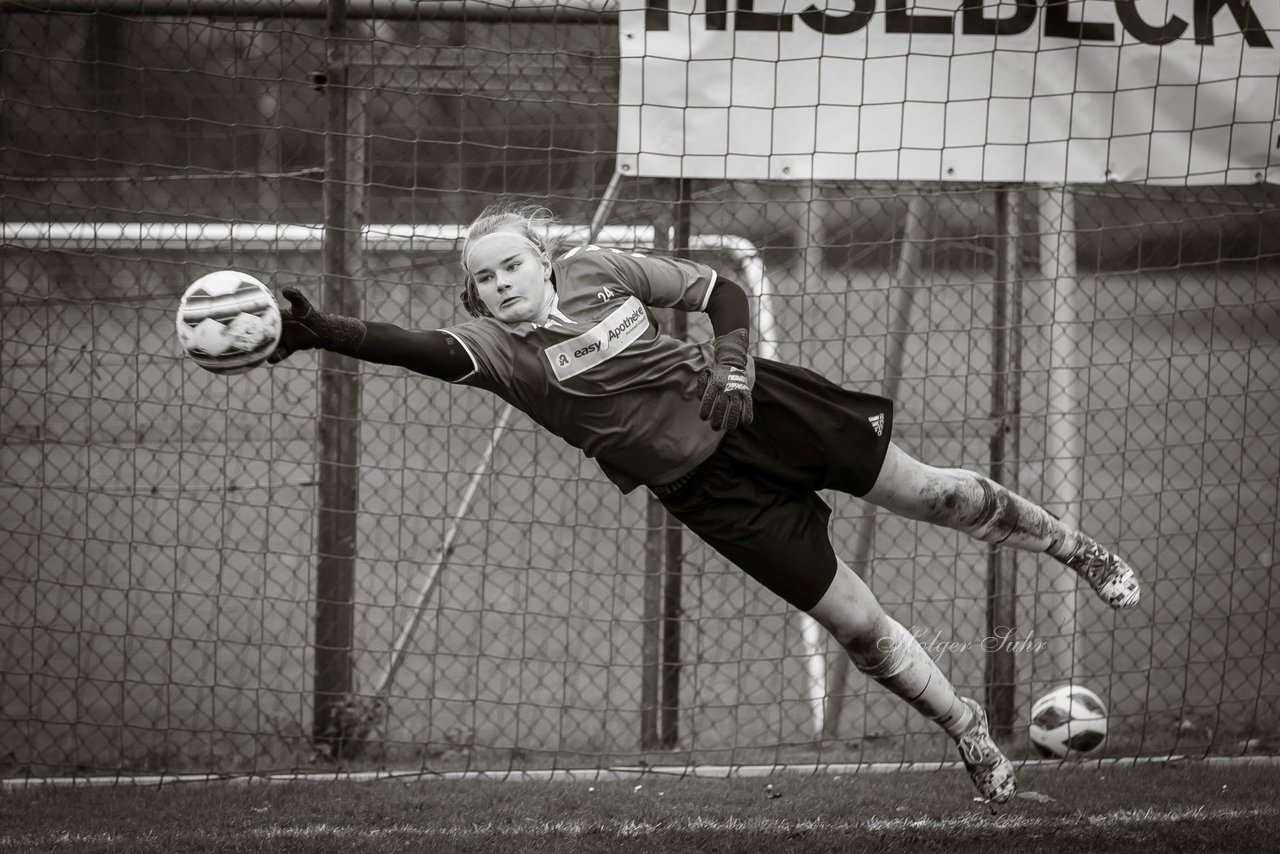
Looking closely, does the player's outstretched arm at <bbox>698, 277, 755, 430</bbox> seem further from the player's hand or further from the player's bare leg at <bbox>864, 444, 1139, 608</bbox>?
the player's hand

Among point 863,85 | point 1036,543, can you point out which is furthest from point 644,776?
point 863,85

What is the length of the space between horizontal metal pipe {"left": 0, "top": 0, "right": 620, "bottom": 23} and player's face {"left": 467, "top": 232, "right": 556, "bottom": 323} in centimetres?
145

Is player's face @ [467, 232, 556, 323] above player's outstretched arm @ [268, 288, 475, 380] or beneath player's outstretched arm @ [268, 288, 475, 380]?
above

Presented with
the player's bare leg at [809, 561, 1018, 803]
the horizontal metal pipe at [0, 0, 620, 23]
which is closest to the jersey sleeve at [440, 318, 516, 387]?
the player's bare leg at [809, 561, 1018, 803]

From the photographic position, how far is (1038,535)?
3566 millimetres

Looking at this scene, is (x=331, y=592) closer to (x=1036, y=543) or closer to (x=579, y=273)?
(x=579, y=273)

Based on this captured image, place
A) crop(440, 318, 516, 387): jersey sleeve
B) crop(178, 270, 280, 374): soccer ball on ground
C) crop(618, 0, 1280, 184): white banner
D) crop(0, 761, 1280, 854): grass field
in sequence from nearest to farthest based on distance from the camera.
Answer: crop(178, 270, 280, 374): soccer ball on ground, crop(440, 318, 516, 387): jersey sleeve, crop(0, 761, 1280, 854): grass field, crop(618, 0, 1280, 184): white banner

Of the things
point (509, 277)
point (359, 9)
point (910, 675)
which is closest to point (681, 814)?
point (910, 675)

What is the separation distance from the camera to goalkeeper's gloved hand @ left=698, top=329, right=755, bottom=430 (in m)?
3.13

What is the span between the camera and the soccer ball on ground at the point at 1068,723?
428 cm

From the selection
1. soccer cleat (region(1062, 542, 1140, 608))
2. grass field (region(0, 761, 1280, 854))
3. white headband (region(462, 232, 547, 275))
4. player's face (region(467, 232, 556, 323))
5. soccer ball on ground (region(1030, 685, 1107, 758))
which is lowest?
grass field (region(0, 761, 1280, 854))

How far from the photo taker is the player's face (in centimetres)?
325

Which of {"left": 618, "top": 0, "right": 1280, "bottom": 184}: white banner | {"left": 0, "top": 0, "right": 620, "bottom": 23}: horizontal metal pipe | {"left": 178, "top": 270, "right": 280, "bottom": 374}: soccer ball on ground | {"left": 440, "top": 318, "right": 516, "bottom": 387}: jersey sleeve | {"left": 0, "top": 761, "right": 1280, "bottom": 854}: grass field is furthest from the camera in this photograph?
{"left": 618, "top": 0, "right": 1280, "bottom": 184}: white banner

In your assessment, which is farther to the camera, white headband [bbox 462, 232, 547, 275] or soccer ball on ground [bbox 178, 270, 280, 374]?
white headband [bbox 462, 232, 547, 275]
